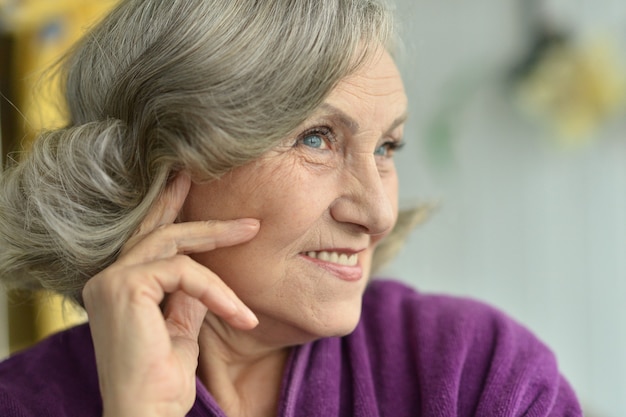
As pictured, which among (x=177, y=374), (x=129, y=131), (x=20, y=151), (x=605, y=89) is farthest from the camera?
(x=605, y=89)

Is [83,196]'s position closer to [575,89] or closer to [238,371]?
[238,371]

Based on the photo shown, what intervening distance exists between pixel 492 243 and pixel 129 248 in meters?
1.45

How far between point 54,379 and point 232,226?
0.48 metres

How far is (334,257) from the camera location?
1138 millimetres

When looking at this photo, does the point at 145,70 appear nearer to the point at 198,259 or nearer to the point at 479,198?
the point at 198,259

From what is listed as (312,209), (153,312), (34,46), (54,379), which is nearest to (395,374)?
(312,209)

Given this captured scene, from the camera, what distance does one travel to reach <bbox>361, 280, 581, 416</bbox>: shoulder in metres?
1.19

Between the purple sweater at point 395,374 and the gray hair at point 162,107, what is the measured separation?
18 cm

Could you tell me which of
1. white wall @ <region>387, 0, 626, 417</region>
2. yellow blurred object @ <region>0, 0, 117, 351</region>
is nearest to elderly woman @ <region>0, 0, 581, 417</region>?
yellow blurred object @ <region>0, 0, 117, 351</region>

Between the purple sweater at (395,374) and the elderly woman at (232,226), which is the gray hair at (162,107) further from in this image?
the purple sweater at (395,374)

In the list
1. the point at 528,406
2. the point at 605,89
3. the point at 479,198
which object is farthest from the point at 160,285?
the point at 605,89

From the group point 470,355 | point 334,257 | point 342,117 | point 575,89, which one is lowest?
point 470,355

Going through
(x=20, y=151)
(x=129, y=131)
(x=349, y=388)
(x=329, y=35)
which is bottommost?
(x=349, y=388)

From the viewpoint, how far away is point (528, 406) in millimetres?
1180
